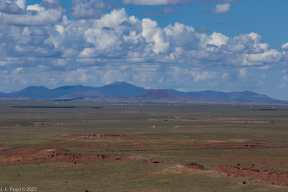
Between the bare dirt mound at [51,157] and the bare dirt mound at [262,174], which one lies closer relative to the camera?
→ the bare dirt mound at [262,174]

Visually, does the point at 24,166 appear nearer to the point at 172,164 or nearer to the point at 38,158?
the point at 38,158

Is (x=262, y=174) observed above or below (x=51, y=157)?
above

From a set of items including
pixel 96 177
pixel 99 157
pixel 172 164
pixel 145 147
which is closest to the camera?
pixel 96 177

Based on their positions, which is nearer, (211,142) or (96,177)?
(96,177)

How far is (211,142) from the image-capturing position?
8212cm

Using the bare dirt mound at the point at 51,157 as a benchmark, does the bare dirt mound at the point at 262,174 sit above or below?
above

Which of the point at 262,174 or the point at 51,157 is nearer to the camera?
the point at 262,174

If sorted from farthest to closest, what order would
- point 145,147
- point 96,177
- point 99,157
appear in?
point 145,147 → point 99,157 → point 96,177

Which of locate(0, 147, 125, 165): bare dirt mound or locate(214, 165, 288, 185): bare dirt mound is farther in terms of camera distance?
locate(0, 147, 125, 165): bare dirt mound

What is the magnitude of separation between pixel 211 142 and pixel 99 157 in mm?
33207

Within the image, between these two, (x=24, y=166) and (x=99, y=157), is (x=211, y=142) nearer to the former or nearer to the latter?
(x=99, y=157)

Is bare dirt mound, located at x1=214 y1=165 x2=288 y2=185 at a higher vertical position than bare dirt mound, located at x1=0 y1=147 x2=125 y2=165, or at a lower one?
higher

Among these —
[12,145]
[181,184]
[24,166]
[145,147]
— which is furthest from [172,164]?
[12,145]

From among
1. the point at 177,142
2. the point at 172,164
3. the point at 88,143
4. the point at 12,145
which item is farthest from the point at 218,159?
the point at 12,145
